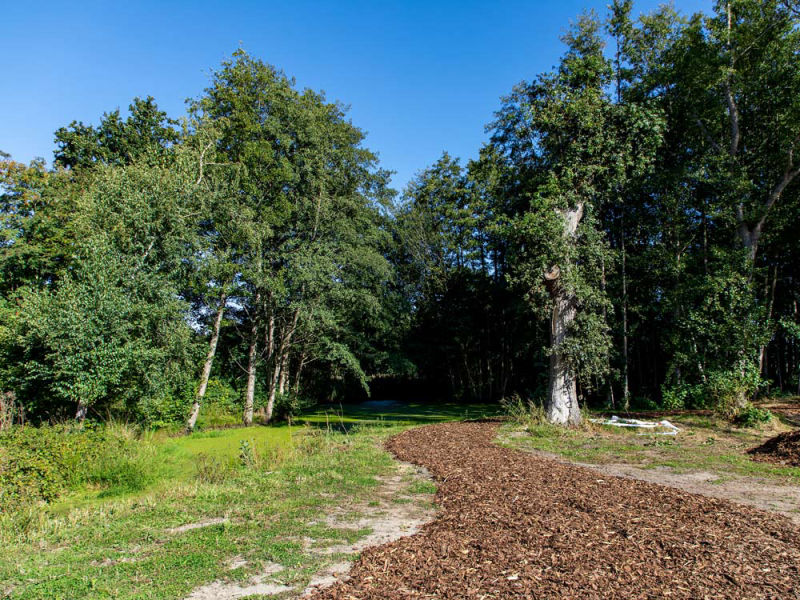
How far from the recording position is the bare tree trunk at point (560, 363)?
467 inches

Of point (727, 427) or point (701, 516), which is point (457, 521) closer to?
point (701, 516)

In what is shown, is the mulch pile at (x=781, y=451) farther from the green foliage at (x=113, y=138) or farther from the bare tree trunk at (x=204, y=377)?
the green foliage at (x=113, y=138)

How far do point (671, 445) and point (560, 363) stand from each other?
342cm

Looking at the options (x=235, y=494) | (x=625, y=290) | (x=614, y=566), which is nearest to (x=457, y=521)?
(x=614, y=566)

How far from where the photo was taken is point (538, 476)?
646 centimetres

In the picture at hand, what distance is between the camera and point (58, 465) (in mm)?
7469

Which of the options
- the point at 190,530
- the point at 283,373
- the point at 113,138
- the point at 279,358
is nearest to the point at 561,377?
the point at 190,530

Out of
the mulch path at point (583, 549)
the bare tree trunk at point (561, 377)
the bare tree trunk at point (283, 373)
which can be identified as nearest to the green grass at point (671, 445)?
the bare tree trunk at point (561, 377)

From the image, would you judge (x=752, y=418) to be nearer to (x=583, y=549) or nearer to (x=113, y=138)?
(x=583, y=549)

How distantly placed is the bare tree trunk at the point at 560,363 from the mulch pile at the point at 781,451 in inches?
158

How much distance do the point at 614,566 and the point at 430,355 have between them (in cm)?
2381

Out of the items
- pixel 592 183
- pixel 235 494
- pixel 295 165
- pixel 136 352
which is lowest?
pixel 235 494

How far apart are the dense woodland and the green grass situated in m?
1.32

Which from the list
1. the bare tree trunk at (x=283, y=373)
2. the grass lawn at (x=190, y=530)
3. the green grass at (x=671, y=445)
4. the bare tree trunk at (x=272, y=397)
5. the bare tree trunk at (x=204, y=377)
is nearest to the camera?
the grass lawn at (x=190, y=530)
